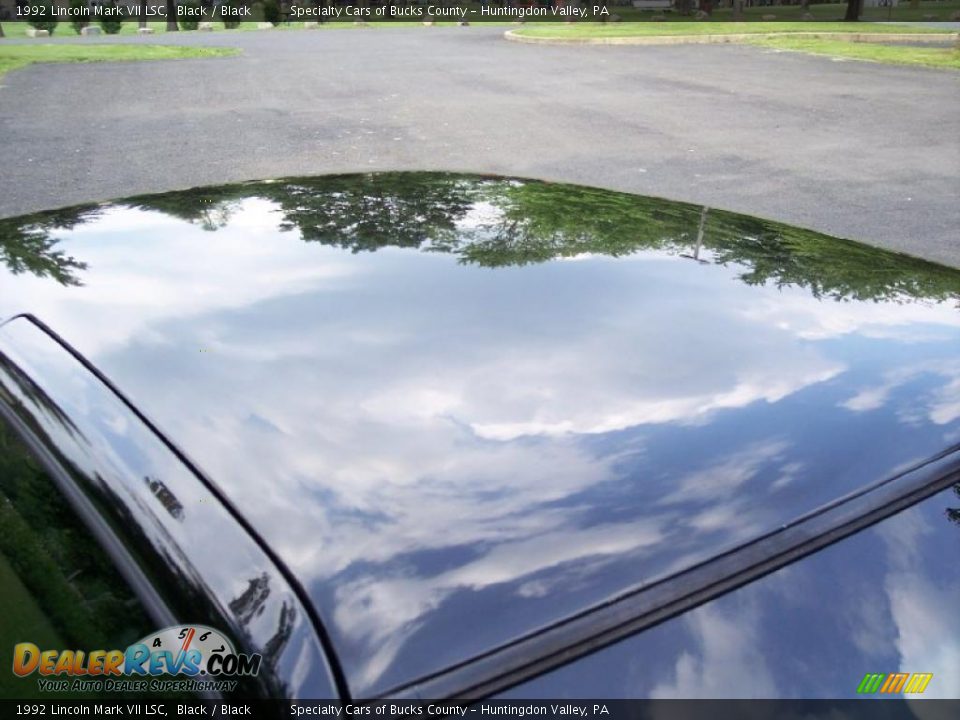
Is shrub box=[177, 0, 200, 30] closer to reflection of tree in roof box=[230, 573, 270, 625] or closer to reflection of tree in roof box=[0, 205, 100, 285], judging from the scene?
reflection of tree in roof box=[0, 205, 100, 285]

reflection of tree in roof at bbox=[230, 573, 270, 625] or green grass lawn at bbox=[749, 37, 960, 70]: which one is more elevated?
green grass lawn at bbox=[749, 37, 960, 70]

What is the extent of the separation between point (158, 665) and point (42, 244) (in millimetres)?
1427

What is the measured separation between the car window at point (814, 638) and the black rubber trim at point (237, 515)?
19 cm

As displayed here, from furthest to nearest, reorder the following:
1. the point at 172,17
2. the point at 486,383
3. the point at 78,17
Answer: the point at 172,17
the point at 78,17
the point at 486,383

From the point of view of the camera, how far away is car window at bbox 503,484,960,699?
98 cm

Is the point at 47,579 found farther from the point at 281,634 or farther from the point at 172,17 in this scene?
the point at 172,17

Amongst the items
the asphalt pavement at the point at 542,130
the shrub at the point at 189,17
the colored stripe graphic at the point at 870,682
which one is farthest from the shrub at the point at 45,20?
the colored stripe graphic at the point at 870,682

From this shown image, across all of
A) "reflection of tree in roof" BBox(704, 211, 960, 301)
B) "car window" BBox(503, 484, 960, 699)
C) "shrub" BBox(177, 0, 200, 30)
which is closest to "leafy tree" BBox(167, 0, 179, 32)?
"shrub" BBox(177, 0, 200, 30)

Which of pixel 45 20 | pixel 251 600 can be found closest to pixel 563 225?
pixel 251 600

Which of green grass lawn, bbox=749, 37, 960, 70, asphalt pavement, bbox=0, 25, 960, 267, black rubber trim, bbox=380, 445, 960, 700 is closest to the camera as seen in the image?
black rubber trim, bbox=380, 445, 960, 700

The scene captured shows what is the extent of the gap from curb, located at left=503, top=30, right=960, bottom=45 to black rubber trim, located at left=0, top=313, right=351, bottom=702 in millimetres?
23366

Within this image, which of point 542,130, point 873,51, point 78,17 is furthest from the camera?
point 78,17

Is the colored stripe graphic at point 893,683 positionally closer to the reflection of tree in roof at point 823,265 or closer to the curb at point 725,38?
the reflection of tree in roof at point 823,265

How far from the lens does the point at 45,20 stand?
34.6m
